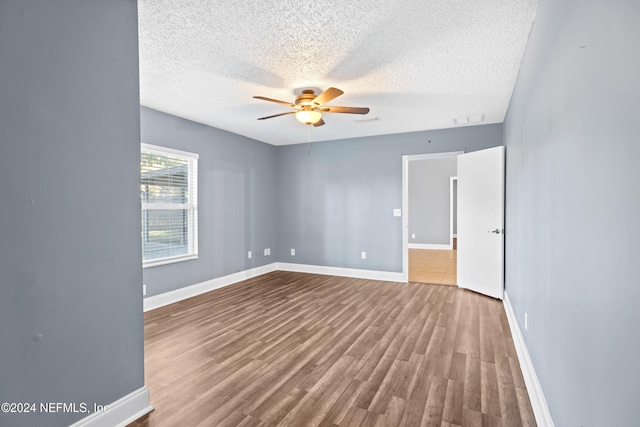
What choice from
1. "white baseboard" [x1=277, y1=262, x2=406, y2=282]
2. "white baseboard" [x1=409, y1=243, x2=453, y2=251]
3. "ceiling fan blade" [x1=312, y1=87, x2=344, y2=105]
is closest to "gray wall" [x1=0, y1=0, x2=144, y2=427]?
"ceiling fan blade" [x1=312, y1=87, x2=344, y2=105]

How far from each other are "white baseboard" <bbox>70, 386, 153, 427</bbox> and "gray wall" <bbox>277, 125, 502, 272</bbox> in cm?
425

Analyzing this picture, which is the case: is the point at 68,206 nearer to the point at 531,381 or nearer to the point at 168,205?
the point at 168,205

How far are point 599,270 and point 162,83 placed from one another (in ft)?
12.1

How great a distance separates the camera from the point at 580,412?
1181mm

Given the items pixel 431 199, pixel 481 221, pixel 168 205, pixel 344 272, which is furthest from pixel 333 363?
pixel 431 199

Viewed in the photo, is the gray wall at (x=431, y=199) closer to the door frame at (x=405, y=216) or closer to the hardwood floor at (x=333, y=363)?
the door frame at (x=405, y=216)

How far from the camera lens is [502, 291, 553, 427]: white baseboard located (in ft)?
5.70

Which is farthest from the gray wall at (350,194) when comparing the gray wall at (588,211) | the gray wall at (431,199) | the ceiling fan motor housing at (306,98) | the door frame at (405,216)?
the gray wall at (431,199)

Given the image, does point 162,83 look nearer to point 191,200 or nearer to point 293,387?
point 191,200

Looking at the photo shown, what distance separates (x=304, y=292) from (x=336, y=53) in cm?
333

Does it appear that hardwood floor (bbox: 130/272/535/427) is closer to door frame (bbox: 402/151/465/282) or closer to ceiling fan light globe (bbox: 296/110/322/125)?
door frame (bbox: 402/151/465/282)

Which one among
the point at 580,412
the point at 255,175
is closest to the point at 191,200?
the point at 255,175

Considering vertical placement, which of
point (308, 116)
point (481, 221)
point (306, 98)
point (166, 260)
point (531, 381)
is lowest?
point (531, 381)

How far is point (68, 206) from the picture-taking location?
1.65 m
